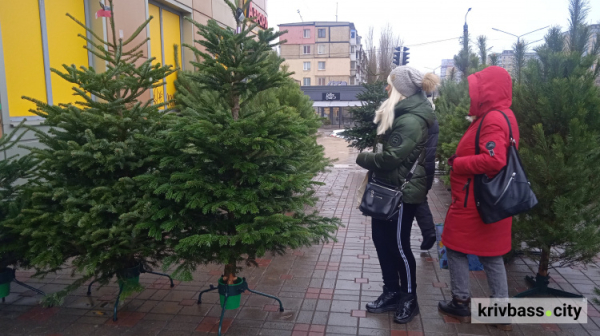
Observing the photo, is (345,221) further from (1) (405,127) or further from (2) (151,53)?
(2) (151,53)

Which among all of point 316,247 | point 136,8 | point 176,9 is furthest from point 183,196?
point 176,9

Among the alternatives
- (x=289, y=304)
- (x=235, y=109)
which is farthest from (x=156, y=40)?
(x=289, y=304)

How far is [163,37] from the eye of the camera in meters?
9.09

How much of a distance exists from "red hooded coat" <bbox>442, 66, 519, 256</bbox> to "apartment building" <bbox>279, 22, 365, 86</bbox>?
66.5 metres

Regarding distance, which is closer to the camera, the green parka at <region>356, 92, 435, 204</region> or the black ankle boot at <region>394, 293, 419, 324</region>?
the green parka at <region>356, 92, 435, 204</region>

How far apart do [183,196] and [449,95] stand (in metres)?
9.61

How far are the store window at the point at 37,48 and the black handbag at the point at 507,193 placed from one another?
4884mm

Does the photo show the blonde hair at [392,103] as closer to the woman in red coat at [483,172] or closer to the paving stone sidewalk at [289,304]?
the woman in red coat at [483,172]

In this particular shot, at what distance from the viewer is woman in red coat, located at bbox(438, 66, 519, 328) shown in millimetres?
3363

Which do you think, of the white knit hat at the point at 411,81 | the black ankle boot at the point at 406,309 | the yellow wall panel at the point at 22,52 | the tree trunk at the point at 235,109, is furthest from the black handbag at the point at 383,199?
the yellow wall panel at the point at 22,52

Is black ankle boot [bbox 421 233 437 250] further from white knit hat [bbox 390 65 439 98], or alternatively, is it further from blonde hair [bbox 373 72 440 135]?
white knit hat [bbox 390 65 439 98]

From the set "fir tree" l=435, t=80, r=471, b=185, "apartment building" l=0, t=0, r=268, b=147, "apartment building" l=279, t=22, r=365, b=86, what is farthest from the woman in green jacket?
"apartment building" l=279, t=22, r=365, b=86

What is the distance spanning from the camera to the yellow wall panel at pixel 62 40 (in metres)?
6.29

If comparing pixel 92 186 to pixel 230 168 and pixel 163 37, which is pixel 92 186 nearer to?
pixel 230 168
